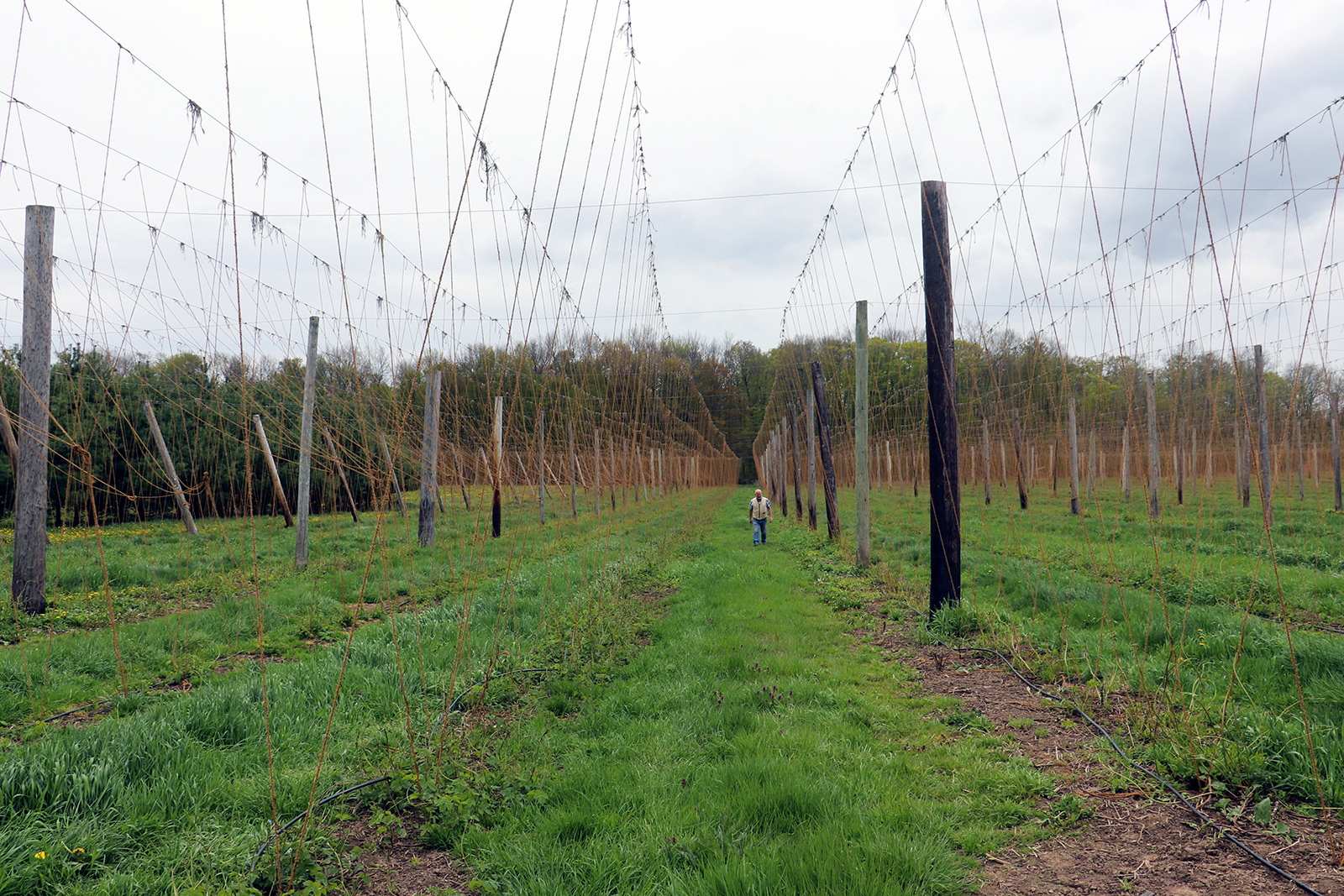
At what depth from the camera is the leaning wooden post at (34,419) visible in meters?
6.52

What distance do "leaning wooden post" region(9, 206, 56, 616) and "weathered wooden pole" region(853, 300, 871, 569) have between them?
9505mm

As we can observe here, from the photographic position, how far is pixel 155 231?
5.70 meters

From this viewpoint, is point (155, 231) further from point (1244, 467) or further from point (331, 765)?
point (1244, 467)

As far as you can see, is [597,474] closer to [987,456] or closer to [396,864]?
[396,864]

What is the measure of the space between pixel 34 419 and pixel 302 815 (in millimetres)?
6826

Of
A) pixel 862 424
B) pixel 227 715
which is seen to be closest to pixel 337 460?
pixel 227 715

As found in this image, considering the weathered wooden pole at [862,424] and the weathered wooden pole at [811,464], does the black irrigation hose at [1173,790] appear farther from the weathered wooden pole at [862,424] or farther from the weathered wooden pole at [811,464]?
the weathered wooden pole at [811,464]

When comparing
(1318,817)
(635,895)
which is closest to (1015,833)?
(1318,817)

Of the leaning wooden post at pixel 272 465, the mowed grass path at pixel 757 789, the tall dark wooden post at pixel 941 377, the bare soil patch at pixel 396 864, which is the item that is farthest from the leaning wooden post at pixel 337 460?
the tall dark wooden post at pixel 941 377

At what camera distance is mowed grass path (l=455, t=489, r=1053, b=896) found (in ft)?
7.33

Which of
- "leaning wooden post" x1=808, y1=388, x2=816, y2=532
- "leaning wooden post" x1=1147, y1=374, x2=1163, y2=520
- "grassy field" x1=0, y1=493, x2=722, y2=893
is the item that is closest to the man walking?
"leaning wooden post" x1=808, y1=388, x2=816, y2=532

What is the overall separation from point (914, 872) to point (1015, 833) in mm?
647

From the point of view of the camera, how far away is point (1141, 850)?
241cm

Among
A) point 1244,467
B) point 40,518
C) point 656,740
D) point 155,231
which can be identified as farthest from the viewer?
point 1244,467
